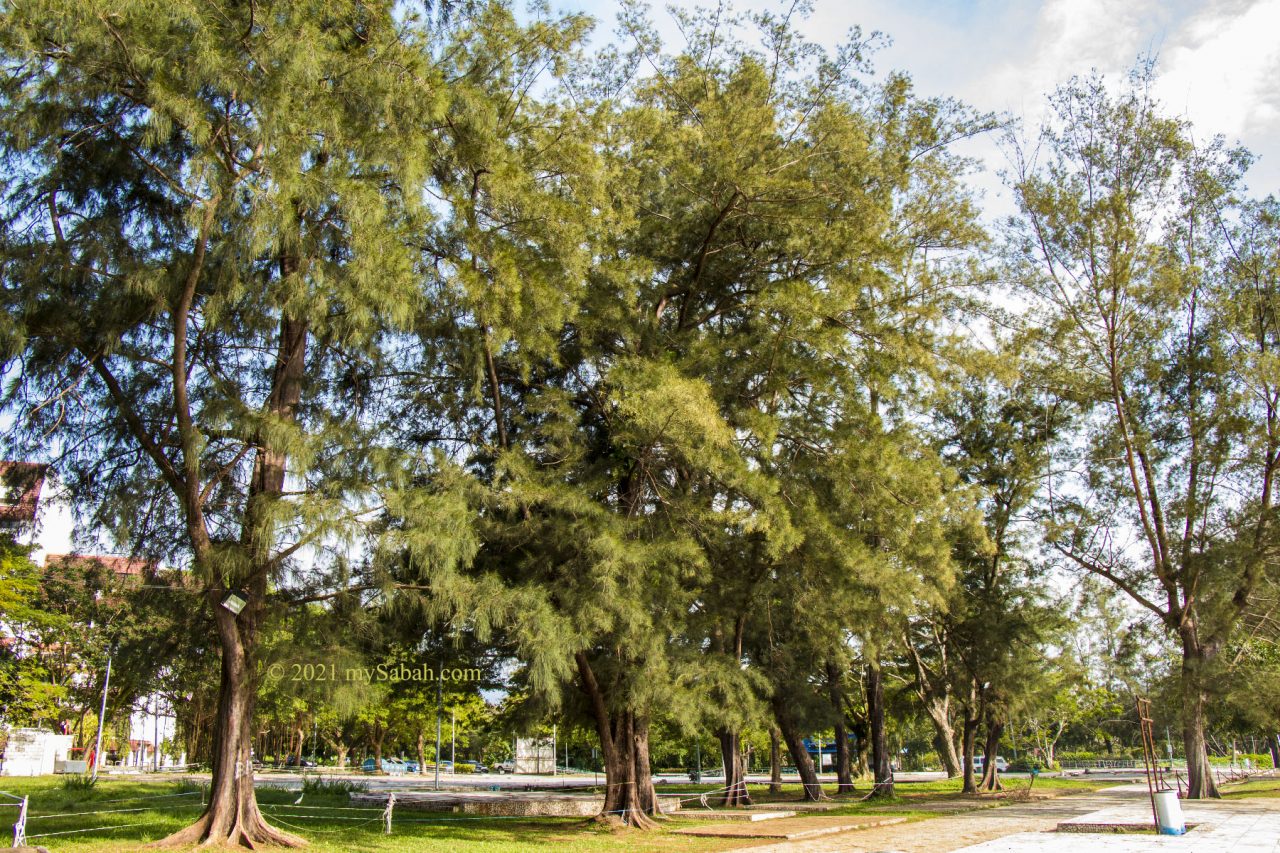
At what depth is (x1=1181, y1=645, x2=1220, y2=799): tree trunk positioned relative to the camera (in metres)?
17.6

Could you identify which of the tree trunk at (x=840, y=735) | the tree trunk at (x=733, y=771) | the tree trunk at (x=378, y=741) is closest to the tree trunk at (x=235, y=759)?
the tree trunk at (x=733, y=771)

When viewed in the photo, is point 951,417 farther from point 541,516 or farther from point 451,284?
point 451,284

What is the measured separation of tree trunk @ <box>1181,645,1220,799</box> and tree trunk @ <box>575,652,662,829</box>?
11.0 metres

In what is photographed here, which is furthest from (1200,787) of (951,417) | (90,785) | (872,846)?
(90,785)

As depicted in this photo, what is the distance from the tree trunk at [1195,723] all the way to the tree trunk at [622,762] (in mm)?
11028

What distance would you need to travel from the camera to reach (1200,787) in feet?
62.2

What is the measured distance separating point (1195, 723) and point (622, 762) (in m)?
12.2

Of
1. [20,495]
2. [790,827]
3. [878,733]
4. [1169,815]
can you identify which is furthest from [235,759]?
[878,733]

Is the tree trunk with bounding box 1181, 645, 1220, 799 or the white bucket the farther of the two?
the tree trunk with bounding box 1181, 645, 1220, 799

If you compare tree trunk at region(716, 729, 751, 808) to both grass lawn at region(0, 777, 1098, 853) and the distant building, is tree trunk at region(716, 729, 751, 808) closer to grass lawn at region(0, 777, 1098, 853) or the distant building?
grass lawn at region(0, 777, 1098, 853)

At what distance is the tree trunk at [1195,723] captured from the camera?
57.7 feet

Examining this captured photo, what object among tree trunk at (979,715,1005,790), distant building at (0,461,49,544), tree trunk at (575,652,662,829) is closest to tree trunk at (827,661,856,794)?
tree trunk at (979,715,1005,790)

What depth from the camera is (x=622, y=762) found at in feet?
46.7

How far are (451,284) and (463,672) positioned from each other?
6523mm
